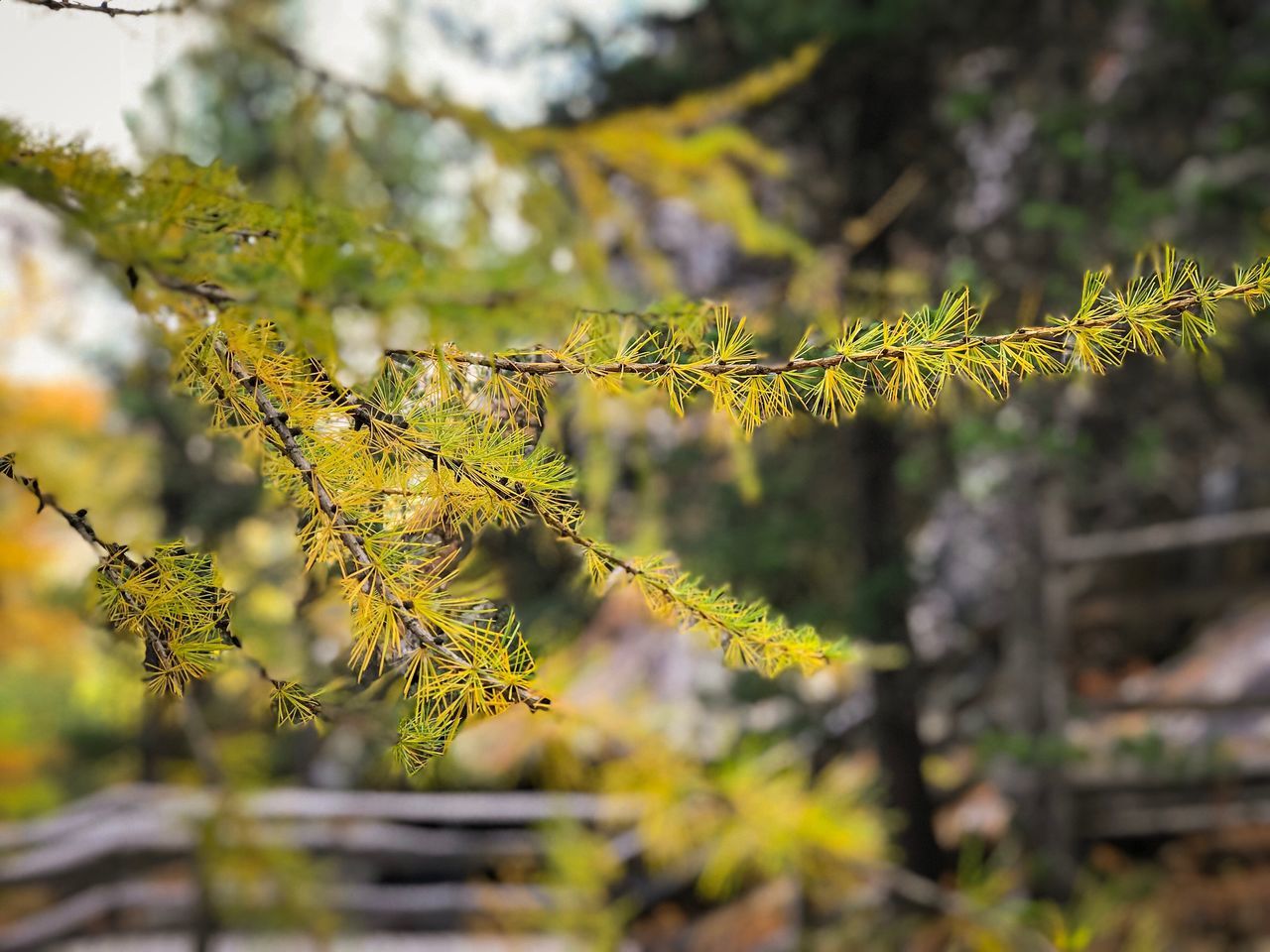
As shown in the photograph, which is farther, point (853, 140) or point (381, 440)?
point (853, 140)

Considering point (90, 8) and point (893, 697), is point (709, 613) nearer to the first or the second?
point (90, 8)

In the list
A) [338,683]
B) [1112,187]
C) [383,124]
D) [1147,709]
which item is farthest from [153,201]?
[1147,709]

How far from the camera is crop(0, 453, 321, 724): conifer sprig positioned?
0.63 m

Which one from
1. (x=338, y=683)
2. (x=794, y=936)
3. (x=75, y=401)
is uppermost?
(x=75, y=401)

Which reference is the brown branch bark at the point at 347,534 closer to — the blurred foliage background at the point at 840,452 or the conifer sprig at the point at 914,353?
the conifer sprig at the point at 914,353

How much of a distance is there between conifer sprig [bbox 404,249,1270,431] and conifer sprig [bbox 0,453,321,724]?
20 centimetres

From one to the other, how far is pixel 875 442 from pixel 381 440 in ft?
12.0

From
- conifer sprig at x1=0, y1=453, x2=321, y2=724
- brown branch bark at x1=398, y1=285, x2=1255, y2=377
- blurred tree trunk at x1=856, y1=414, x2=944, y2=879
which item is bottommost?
conifer sprig at x1=0, y1=453, x2=321, y2=724

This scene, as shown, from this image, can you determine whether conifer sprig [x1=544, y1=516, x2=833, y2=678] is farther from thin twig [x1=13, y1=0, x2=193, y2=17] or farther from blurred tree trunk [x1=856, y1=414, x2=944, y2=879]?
blurred tree trunk [x1=856, y1=414, x2=944, y2=879]

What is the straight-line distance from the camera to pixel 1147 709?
411 centimetres

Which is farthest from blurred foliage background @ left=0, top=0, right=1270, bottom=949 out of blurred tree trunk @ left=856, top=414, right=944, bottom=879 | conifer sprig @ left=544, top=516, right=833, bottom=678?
conifer sprig @ left=544, top=516, right=833, bottom=678

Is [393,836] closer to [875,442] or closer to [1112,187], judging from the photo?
[875,442]

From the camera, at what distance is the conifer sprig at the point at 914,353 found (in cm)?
60

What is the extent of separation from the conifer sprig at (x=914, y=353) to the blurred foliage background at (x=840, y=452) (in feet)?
4.27
